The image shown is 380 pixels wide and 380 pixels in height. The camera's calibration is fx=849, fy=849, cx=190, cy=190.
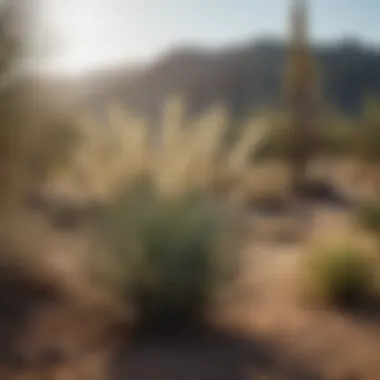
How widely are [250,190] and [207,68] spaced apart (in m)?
17.6

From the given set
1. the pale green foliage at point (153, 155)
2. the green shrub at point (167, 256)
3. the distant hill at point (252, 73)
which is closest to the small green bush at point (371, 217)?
the pale green foliage at point (153, 155)

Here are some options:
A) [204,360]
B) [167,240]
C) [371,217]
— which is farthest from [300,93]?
[204,360]

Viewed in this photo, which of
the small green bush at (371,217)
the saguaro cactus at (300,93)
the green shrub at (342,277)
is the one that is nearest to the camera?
the green shrub at (342,277)

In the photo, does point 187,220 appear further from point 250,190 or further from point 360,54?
point 360,54

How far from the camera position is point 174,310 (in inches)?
296

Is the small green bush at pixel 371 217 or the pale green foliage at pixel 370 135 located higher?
the pale green foliage at pixel 370 135

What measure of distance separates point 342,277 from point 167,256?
6.28ft

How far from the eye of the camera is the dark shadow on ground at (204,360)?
20.7 feet

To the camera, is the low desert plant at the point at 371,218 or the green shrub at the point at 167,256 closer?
the green shrub at the point at 167,256

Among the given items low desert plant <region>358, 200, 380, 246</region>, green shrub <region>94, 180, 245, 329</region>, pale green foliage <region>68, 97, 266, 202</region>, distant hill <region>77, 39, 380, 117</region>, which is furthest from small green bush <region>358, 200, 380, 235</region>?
distant hill <region>77, 39, 380, 117</region>

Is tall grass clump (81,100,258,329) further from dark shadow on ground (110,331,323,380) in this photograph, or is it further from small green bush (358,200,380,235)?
small green bush (358,200,380,235)

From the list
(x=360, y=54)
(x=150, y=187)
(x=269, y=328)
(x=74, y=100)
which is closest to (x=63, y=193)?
(x=74, y=100)

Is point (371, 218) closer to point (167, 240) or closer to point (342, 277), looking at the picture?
point (342, 277)

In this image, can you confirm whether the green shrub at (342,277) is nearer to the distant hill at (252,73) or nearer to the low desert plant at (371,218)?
the low desert plant at (371,218)
